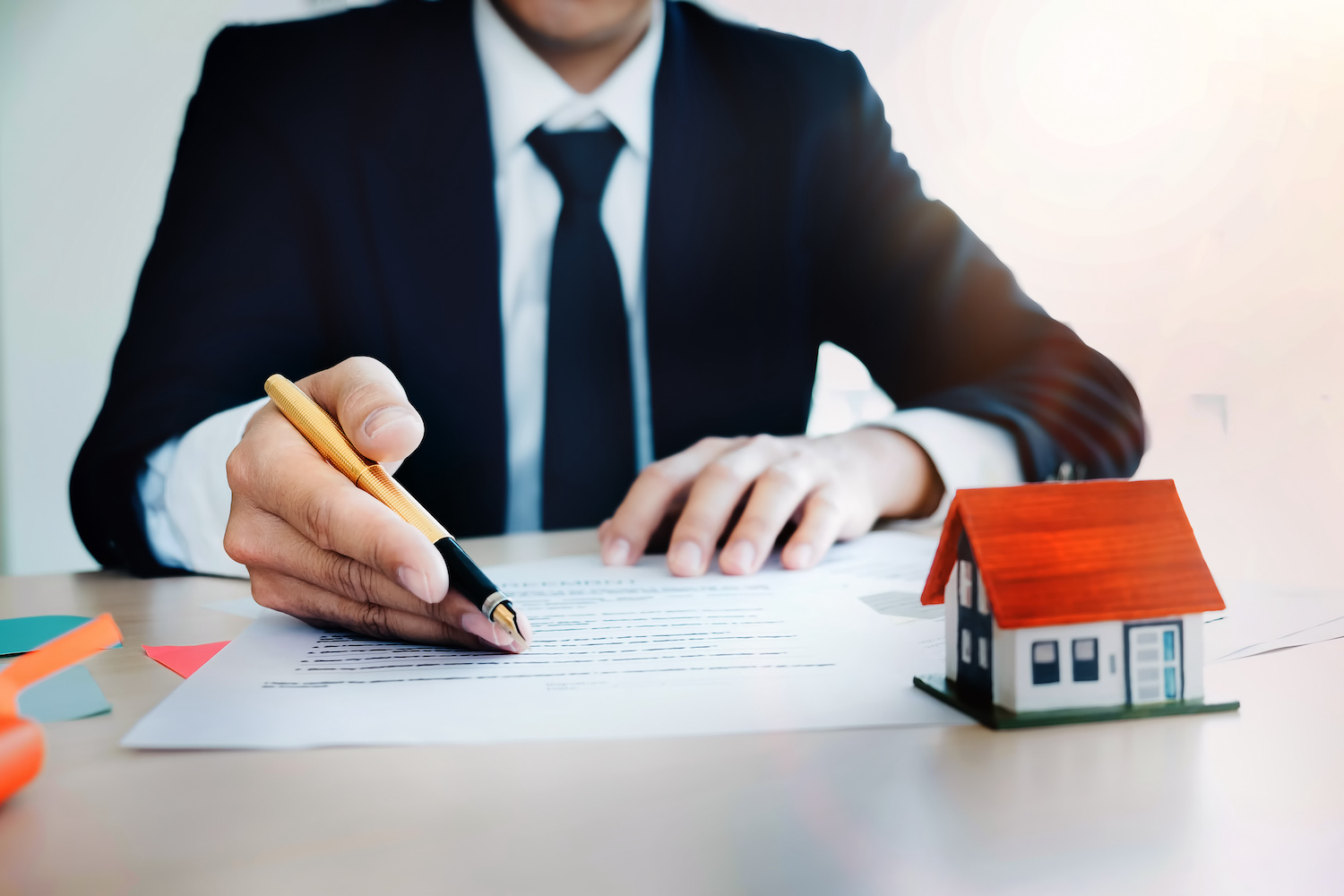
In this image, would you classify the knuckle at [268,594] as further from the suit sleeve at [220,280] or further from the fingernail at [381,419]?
the suit sleeve at [220,280]

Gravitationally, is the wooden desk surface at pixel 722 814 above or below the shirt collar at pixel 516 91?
below

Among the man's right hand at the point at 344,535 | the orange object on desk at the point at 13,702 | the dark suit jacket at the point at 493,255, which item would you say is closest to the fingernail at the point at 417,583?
the man's right hand at the point at 344,535

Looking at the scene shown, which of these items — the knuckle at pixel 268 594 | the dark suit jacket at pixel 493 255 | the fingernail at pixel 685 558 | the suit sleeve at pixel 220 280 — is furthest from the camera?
the dark suit jacket at pixel 493 255

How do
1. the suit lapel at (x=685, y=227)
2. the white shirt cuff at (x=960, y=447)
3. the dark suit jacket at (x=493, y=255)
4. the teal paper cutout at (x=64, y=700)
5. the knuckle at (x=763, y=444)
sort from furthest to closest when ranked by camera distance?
the suit lapel at (x=685, y=227) → the dark suit jacket at (x=493, y=255) → the white shirt cuff at (x=960, y=447) → the knuckle at (x=763, y=444) → the teal paper cutout at (x=64, y=700)

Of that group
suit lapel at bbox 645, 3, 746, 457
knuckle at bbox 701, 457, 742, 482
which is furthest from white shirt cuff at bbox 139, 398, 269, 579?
suit lapel at bbox 645, 3, 746, 457

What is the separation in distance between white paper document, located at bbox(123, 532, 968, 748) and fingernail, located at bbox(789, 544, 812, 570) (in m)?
0.08

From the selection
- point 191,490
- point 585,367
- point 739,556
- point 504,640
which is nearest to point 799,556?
point 739,556

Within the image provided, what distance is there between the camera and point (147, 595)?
0.53 metres

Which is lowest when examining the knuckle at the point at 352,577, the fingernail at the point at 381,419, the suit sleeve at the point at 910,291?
the knuckle at the point at 352,577

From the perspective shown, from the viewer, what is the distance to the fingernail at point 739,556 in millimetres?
531

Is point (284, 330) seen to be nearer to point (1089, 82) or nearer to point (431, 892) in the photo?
point (431, 892)

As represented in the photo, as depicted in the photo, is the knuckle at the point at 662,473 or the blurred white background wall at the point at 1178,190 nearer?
the knuckle at the point at 662,473

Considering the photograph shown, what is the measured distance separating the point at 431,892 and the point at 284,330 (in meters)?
1.04

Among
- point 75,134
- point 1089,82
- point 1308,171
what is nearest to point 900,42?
point 1089,82
